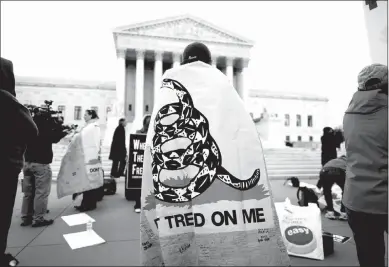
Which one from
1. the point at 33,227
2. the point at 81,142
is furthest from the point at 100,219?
the point at 81,142

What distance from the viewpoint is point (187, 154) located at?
1.65 meters

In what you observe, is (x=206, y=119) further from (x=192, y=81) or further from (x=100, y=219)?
(x=100, y=219)

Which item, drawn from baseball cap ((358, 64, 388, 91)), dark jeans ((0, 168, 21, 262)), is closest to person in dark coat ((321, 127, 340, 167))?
baseball cap ((358, 64, 388, 91))

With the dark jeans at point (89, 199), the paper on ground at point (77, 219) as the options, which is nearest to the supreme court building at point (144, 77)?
the dark jeans at point (89, 199)

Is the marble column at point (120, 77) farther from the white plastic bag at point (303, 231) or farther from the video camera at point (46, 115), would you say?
the white plastic bag at point (303, 231)

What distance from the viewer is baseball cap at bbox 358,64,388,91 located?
5.82ft

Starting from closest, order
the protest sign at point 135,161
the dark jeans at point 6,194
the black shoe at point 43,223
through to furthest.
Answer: the dark jeans at point 6,194 < the black shoe at point 43,223 < the protest sign at point 135,161

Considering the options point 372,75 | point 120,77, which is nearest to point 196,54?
point 372,75

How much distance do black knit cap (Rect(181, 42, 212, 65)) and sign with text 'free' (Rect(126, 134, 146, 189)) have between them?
13.4 feet

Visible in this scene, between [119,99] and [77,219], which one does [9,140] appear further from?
[119,99]

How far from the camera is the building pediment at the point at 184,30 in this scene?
1271 inches

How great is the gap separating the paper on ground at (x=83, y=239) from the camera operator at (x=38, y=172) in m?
0.88

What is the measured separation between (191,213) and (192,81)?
0.82 m

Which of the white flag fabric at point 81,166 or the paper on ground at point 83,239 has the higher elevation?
the white flag fabric at point 81,166
